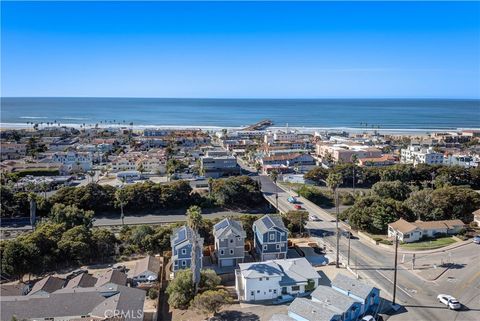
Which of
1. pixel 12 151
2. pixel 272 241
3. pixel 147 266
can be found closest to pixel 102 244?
pixel 147 266

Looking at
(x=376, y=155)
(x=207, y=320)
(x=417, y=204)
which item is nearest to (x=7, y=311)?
(x=207, y=320)

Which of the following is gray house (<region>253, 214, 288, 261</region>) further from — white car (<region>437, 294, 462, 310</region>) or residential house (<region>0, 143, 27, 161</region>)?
residential house (<region>0, 143, 27, 161</region>)

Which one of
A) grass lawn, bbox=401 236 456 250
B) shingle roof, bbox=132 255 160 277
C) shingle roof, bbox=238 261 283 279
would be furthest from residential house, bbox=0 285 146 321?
grass lawn, bbox=401 236 456 250

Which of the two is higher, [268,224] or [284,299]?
[268,224]

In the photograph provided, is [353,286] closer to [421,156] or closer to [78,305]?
[78,305]

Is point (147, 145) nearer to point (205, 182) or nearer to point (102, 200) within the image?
point (205, 182)

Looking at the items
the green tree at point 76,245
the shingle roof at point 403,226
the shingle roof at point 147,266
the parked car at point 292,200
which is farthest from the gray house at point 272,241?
the parked car at point 292,200
